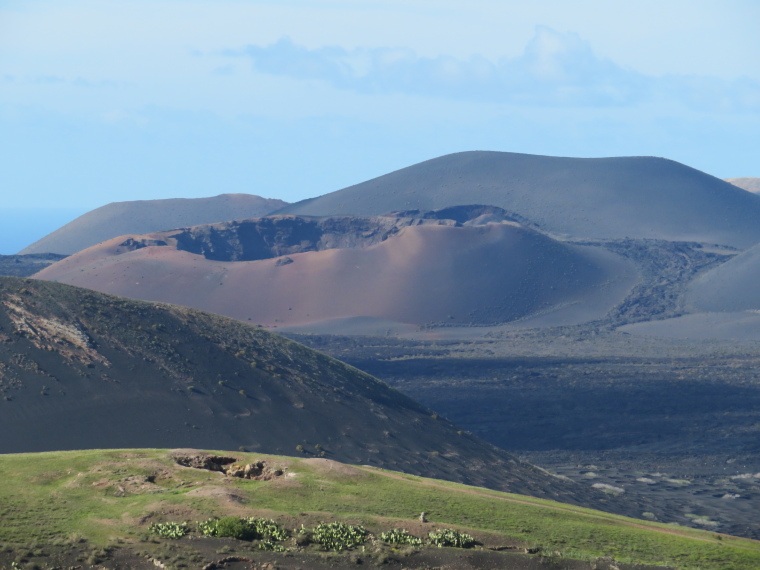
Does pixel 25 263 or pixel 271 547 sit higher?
pixel 25 263

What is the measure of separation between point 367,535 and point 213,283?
92.8 meters

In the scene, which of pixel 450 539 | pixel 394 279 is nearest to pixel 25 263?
pixel 394 279

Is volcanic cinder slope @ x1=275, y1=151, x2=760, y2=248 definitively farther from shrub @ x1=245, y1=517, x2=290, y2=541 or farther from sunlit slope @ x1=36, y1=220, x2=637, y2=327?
shrub @ x1=245, y1=517, x2=290, y2=541

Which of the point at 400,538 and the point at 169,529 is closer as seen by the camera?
the point at 169,529

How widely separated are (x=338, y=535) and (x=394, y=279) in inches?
3718

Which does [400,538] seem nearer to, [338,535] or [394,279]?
[338,535]

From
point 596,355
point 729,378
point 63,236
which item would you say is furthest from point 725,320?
point 63,236

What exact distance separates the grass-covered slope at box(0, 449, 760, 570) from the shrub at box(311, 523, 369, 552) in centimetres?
16

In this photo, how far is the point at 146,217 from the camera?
184m

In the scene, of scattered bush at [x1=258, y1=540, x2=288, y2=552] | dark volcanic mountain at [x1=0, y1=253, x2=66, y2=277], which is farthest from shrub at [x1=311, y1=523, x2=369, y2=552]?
dark volcanic mountain at [x1=0, y1=253, x2=66, y2=277]

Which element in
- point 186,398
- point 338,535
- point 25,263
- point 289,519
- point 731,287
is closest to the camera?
point 338,535

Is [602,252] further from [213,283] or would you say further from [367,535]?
[367,535]

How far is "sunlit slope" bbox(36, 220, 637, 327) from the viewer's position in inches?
4131

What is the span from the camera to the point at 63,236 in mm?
179250
